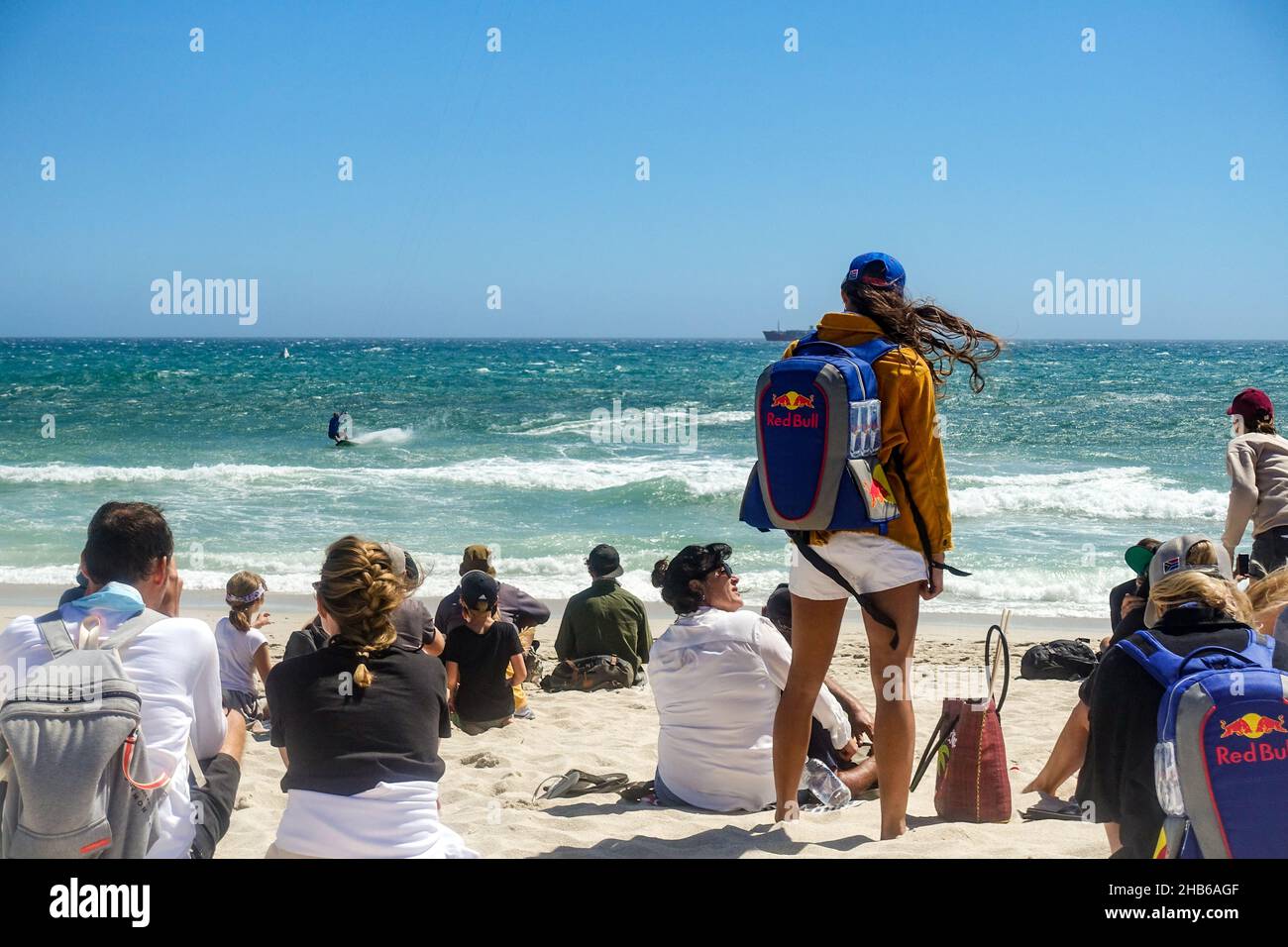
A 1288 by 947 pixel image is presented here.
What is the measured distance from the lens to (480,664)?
552cm

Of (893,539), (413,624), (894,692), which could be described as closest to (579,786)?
(413,624)

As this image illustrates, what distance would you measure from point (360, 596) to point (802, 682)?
1.36 metres

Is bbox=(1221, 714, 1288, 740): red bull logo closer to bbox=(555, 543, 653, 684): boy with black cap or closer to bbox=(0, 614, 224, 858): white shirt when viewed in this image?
bbox=(0, 614, 224, 858): white shirt

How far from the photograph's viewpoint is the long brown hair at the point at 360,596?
261 cm

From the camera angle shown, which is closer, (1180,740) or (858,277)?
(1180,740)

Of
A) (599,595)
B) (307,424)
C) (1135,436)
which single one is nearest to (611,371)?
(307,424)

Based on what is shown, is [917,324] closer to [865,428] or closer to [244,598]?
[865,428]

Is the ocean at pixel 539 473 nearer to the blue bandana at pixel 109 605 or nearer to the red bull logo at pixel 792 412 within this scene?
the red bull logo at pixel 792 412

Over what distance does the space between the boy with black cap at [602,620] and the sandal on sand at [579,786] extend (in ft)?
7.07

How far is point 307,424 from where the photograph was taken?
26.5 meters

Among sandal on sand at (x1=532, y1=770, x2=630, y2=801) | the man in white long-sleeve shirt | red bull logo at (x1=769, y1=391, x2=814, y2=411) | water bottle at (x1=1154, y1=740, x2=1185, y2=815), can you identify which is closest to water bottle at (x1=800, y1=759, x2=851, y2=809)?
sandal on sand at (x1=532, y1=770, x2=630, y2=801)

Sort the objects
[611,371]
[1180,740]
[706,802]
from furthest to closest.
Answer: [611,371] → [706,802] → [1180,740]
